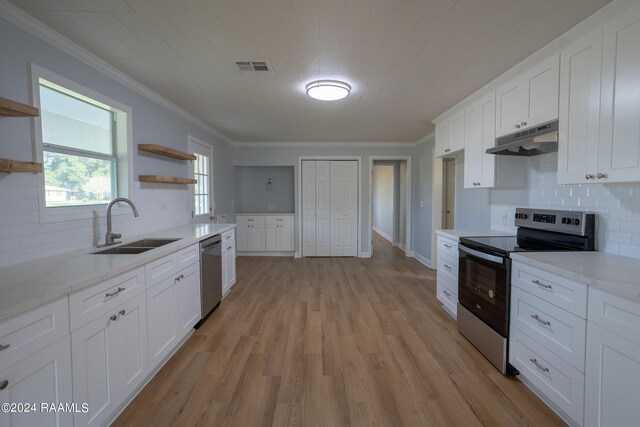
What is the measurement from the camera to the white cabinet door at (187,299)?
7.75 ft

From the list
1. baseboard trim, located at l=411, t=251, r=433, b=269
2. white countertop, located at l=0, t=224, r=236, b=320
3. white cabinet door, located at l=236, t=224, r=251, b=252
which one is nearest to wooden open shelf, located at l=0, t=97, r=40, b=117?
white countertop, located at l=0, t=224, r=236, b=320

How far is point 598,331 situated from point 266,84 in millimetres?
3036

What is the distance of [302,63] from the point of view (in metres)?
2.34

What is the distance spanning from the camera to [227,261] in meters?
3.62

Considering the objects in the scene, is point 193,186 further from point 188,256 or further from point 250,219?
point 250,219

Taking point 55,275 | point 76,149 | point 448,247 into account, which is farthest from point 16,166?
point 448,247

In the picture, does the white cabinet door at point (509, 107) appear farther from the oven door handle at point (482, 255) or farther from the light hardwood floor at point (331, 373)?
the light hardwood floor at point (331, 373)

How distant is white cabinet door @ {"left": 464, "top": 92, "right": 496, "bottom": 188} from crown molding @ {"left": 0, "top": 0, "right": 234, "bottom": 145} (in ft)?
11.4

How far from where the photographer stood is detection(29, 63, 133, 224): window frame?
179 centimetres

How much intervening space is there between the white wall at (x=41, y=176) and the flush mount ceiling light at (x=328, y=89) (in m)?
1.81

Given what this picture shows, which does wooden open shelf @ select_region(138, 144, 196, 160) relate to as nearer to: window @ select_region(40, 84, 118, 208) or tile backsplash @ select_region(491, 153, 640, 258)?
window @ select_region(40, 84, 118, 208)

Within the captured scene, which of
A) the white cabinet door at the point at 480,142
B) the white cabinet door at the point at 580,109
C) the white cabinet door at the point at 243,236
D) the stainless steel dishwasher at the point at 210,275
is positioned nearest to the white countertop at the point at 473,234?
the white cabinet door at the point at 480,142

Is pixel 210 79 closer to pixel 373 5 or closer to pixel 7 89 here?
pixel 7 89

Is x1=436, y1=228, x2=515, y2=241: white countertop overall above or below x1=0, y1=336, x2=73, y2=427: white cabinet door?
above
